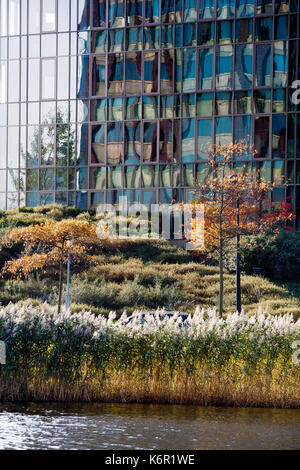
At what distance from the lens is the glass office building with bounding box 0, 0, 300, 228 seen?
41.6m

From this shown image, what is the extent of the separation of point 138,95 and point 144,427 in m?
36.0

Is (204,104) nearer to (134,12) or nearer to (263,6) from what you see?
(263,6)

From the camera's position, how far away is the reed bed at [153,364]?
34.7ft

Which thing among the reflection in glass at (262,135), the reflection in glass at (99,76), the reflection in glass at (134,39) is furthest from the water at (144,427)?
the reflection in glass at (134,39)

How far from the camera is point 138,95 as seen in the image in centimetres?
4359

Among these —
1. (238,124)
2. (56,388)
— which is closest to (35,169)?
(238,124)

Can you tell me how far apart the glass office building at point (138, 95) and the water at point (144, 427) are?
31.5 metres

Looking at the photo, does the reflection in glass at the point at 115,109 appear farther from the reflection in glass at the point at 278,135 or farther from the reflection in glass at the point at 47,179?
the reflection in glass at the point at 278,135

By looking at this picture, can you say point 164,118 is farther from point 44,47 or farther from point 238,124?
point 44,47

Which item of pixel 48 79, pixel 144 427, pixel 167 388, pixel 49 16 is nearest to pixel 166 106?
pixel 48 79

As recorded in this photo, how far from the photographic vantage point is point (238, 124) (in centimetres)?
4194

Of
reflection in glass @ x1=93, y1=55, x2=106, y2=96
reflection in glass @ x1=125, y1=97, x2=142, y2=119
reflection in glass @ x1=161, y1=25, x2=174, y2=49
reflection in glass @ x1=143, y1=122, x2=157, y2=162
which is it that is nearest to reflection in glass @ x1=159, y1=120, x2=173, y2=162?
reflection in glass @ x1=143, y1=122, x2=157, y2=162

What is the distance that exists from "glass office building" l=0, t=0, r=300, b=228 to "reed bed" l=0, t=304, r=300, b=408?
101 ft

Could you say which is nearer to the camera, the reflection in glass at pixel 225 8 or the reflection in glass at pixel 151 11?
the reflection in glass at pixel 225 8
